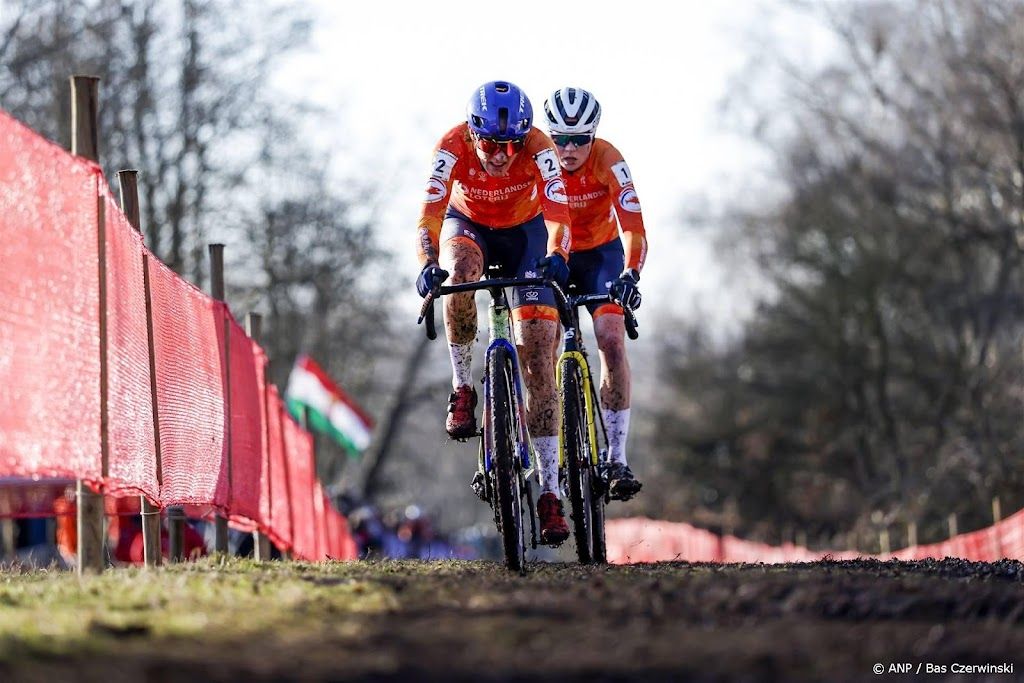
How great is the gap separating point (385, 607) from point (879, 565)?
399 cm

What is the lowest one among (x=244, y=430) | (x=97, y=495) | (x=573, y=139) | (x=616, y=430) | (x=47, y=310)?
(x=97, y=495)

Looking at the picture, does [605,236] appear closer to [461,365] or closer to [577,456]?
[461,365]

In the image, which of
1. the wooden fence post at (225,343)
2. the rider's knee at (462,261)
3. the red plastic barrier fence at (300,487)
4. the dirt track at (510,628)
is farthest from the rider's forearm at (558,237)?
the red plastic barrier fence at (300,487)

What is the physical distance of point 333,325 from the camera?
48344mm

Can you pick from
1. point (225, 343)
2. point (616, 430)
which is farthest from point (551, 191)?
point (225, 343)

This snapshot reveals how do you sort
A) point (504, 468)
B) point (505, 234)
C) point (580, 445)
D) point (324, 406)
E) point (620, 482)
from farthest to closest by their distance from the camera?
point (324, 406) < point (620, 482) < point (505, 234) < point (580, 445) < point (504, 468)

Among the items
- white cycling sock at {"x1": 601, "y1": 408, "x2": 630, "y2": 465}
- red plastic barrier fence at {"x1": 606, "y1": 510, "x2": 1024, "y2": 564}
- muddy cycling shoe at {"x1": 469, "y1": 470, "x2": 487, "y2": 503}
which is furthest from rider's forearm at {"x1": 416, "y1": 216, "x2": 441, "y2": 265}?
red plastic barrier fence at {"x1": 606, "y1": 510, "x2": 1024, "y2": 564}

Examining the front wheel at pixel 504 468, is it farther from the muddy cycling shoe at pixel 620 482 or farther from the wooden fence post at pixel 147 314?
the wooden fence post at pixel 147 314

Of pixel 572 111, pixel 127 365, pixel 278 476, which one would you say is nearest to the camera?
pixel 127 365

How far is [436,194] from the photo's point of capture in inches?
367

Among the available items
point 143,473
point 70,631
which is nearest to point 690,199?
point 143,473

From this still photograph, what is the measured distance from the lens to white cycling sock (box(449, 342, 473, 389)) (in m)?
9.29

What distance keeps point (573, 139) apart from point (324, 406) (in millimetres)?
14145

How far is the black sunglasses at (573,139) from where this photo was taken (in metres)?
10.8
